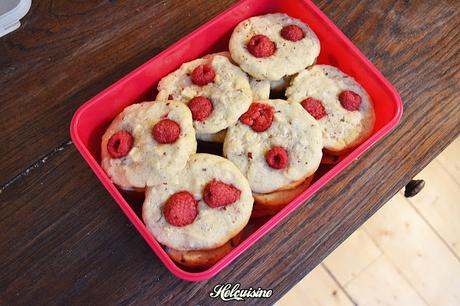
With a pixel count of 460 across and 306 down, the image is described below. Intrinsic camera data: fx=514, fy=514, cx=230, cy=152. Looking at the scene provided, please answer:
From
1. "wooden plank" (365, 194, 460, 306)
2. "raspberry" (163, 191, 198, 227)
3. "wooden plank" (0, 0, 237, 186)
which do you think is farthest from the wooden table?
"wooden plank" (365, 194, 460, 306)

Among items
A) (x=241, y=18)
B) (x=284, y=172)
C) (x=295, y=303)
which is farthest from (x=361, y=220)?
(x=295, y=303)

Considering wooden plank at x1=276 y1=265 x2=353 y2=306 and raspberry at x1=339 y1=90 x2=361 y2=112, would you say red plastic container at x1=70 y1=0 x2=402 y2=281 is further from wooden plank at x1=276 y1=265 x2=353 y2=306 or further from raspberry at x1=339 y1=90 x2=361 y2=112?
wooden plank at x1=276 y1=265 x2=353 y2=306

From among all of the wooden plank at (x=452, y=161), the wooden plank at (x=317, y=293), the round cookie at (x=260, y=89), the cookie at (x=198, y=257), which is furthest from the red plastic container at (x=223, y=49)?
the wooden plank at (x=452, y=161)

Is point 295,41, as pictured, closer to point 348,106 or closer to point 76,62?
point 348,106

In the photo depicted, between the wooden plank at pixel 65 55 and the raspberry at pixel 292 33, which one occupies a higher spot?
the raspberry at pixel 292 33

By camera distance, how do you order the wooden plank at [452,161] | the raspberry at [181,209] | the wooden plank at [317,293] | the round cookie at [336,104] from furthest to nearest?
the wooden plank at [452,161]
the wooden plank at [317,293]
the round cookie at [336,104]
the raspberry at [181,209]

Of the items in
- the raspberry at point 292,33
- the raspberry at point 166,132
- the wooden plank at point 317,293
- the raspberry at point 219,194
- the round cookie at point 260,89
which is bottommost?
the wooden plank at point 317,293

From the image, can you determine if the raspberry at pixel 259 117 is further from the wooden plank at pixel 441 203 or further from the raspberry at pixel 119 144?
the wooden plank at pixel 441 203
